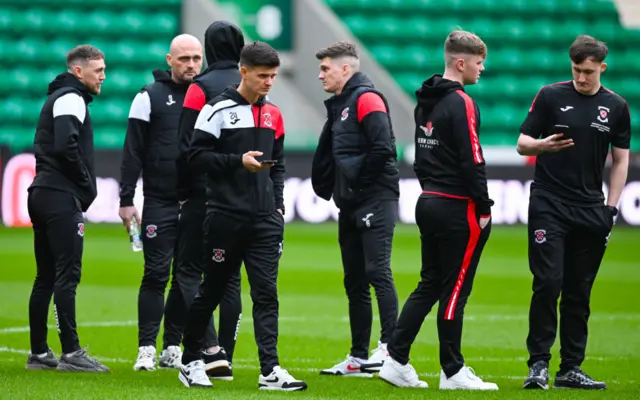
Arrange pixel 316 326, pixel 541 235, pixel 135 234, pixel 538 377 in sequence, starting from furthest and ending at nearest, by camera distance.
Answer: pixel 316 326
pixel 135 234
pixel 541 235
pixel 538 377

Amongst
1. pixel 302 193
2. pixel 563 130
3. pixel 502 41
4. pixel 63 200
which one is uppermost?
pixel 502 41

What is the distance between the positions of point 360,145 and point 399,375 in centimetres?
174

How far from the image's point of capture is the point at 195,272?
7824 mm

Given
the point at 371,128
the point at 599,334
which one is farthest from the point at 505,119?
the point at 371,128

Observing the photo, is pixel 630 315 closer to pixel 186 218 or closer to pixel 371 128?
pixel 371 128

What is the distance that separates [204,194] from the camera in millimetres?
7684

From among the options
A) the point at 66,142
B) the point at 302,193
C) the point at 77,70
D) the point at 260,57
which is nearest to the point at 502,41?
the point at 302,193

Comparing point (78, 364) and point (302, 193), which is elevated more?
point (302, 193)

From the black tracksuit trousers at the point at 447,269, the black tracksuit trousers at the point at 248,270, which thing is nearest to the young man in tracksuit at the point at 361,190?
the black tracksuit trousers at the point at 447,269

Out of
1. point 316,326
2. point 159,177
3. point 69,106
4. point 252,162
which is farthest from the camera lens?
point 316,326

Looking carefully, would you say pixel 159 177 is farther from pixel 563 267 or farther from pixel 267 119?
pixel 563 267

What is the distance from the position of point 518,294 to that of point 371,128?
5.65 meters

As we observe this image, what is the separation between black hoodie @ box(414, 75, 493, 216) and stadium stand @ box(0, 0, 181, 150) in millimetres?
16557

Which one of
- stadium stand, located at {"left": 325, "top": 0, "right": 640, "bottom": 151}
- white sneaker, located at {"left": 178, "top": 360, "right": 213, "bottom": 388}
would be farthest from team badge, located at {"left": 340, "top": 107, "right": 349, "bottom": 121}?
stadium stand, located at {"left": 325, "top": 0, "right": 640, "bottom": 151}
